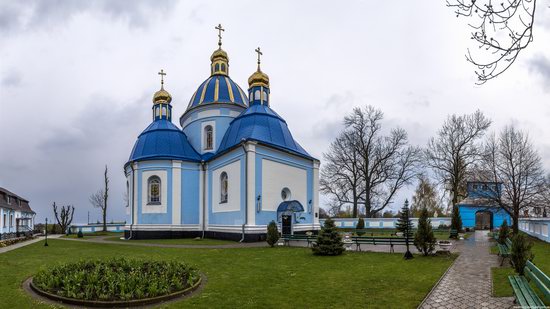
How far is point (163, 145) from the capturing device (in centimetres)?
2766

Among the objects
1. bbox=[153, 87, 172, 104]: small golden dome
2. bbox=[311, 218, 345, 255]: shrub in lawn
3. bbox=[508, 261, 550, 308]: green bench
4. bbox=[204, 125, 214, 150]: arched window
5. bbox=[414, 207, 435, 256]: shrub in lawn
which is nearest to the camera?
bbox=[508, 261, 550, 308]: green bench

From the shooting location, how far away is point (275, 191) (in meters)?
23.3

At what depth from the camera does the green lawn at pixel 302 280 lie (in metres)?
7.44

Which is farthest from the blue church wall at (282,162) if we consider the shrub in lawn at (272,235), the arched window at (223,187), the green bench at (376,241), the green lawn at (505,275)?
the green lawn at (505,275)

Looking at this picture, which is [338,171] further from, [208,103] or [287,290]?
[287,290]

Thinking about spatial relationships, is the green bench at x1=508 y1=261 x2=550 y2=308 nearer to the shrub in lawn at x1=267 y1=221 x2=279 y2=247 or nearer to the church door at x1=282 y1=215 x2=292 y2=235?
the shrub in lawn at x1=267 y1=221 x2=279 y2=247

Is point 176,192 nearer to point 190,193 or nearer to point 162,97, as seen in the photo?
point 190,193

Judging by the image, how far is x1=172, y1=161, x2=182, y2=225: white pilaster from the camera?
26.2 meters

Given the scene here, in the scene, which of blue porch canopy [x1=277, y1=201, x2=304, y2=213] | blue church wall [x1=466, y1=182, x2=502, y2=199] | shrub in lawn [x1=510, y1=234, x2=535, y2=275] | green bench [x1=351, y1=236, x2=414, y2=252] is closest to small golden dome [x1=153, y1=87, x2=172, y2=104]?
blue porch canopy [x1=277, y1=201, x2=304, y2=213]

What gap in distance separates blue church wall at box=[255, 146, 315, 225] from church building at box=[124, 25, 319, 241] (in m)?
0.06

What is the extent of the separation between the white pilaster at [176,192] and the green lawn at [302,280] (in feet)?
39.6

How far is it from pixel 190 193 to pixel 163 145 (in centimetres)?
407

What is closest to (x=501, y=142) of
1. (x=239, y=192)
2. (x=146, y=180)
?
(x=239, y=192)

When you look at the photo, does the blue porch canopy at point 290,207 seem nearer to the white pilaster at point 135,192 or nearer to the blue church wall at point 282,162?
the blue church wall at point 282,162
